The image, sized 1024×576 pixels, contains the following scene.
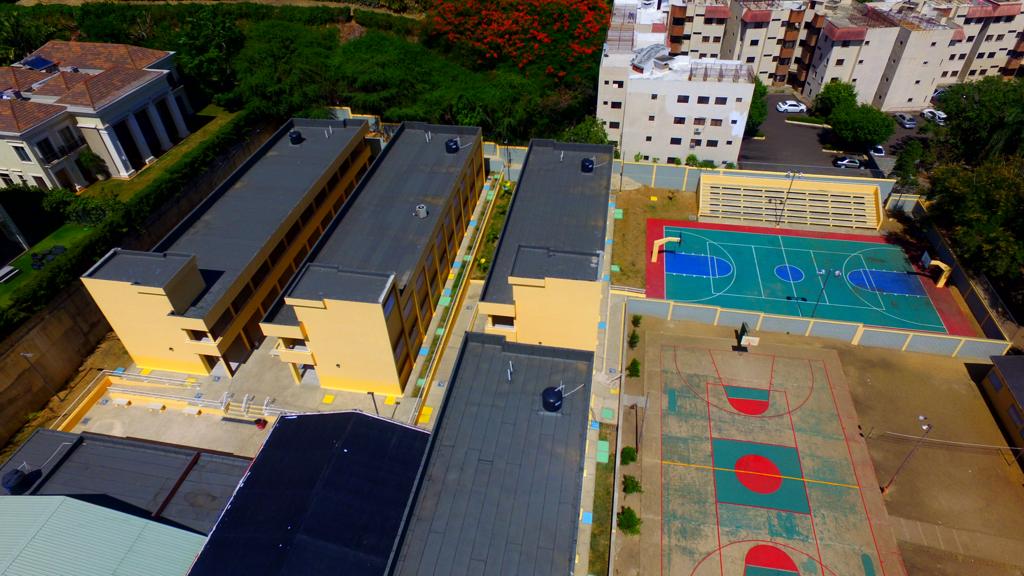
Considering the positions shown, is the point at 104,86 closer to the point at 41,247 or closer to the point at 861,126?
the point at 41,247

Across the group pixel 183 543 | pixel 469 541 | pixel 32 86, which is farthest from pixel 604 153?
pixel 32 86

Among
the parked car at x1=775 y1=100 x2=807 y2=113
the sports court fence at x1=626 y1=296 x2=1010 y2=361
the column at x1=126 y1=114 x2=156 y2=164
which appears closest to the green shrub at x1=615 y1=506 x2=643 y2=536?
the sports court fence at x1=626 y1=296 x2=1010 y2=361

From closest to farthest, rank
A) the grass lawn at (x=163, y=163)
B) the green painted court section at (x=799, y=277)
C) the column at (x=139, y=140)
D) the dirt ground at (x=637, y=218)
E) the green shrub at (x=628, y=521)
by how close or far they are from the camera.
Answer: the green shrub at (x=628, y=521), the green painted court section at (x=799, y=277), the dirt ground at (x=637, y=218), the grass lawn at (x=163, y=163), the column at (x=139, y=140)

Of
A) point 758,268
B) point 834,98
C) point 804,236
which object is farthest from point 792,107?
point 758,268

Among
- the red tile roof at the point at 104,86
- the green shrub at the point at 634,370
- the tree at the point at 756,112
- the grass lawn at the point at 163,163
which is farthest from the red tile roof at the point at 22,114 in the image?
the tree at the point at 756,112

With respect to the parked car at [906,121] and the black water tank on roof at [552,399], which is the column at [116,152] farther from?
the parked car at [906,121]
